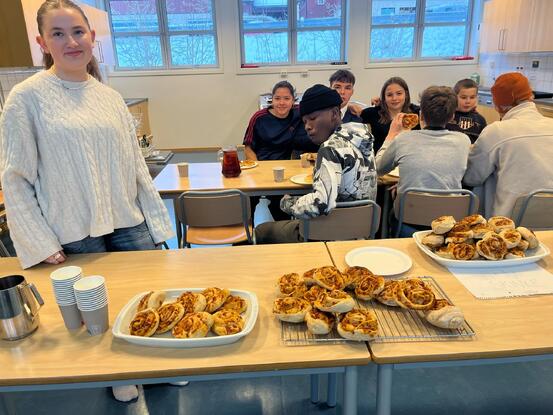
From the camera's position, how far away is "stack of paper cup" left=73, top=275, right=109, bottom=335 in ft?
3.31

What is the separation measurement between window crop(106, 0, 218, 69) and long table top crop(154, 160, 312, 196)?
12.8 feet

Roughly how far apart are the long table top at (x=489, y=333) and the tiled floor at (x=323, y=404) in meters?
0.78

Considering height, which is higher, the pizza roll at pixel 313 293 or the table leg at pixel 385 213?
the pizza roll at pixel 313 293

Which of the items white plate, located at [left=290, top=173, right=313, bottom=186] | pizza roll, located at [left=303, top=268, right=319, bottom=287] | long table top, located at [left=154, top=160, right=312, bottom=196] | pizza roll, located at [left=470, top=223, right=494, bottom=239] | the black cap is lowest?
long table top, located at [left=154, top=160, right=312, bottom=196]

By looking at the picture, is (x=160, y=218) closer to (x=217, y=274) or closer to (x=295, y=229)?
(x=217, y=274)

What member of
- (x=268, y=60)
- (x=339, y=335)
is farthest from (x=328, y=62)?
(x=339, y=335)

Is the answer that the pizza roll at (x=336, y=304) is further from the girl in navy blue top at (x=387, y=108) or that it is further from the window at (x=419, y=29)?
the window at (x=419, y=29)

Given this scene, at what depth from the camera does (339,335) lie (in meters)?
1.02

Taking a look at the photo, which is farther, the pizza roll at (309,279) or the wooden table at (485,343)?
the pizza roll at (309,279)

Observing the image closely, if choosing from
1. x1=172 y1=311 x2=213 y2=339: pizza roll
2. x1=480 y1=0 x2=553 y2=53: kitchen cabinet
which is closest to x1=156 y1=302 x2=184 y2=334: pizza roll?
x1=172 y1=311 x2=213 y2=339: pizza roll

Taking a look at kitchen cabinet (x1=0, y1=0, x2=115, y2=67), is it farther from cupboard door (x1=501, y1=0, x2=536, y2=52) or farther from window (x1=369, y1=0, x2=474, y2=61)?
cupboard door (x1=501, y1=0, x2=536, y2=52)

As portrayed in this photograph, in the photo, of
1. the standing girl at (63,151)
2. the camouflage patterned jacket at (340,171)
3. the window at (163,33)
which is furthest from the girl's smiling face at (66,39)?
the window at (163,33)

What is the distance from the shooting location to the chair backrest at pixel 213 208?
227 centimetres

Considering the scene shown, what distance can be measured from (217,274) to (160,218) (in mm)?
402
